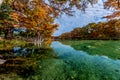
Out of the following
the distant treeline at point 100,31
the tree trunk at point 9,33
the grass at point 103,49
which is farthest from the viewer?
→ the distant treeline at point 100,31

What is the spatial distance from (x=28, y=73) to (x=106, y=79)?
3.35 meters

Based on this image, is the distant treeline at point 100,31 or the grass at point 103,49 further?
the distant treeline at point 100,31

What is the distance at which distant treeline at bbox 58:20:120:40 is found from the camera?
116ft

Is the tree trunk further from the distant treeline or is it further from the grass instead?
the distant treeline

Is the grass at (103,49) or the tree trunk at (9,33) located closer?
the grass at (103,49)

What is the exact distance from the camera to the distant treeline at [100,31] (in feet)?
116

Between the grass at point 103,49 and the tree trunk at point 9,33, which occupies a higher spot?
the tree trunk at point 9,33

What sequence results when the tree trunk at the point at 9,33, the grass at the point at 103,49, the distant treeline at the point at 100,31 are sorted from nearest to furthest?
the grass at the point at 103,49
the tree trunk at the point at 9,33
the distant treeline at the point at 100,31

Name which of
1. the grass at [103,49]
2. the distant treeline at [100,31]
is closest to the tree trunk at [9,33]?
the grass at [103,49]

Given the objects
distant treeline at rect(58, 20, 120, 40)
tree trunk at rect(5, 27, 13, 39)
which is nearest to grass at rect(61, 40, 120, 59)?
tree trunk at rect(5, 27, 13, 39)

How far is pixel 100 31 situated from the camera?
123 ft

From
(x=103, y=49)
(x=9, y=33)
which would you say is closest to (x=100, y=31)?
(x=9, y=33)

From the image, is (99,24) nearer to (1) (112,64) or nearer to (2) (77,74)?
(1) (112,64)

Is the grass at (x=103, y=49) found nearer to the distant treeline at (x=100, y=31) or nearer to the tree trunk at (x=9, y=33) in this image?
the tree trunk at (x=9, y=33)
